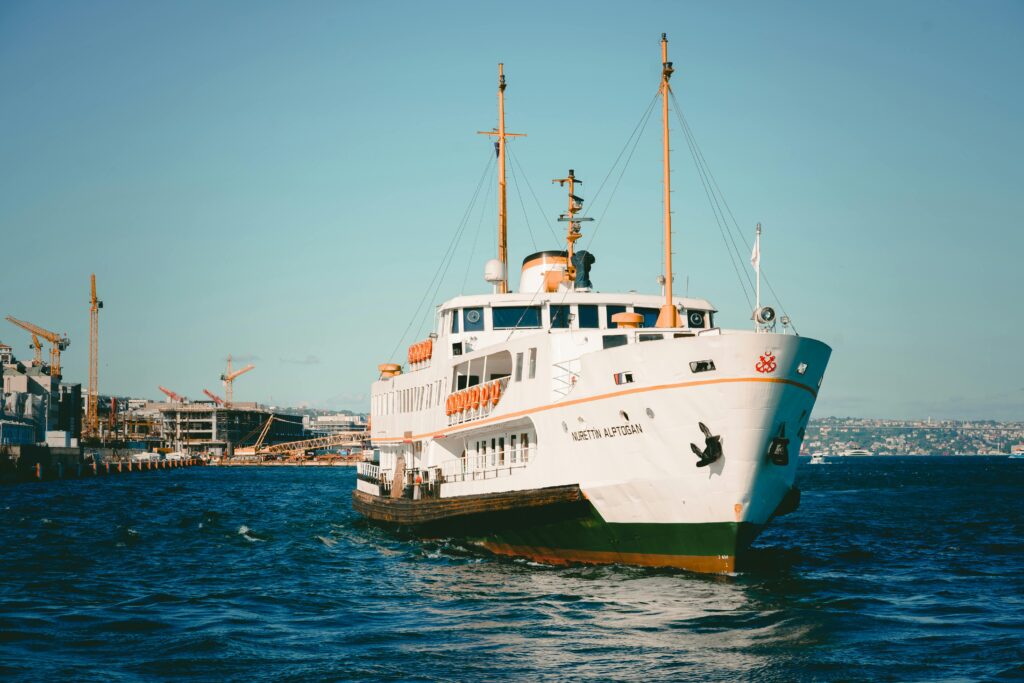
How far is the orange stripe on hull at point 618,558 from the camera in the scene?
819 inches

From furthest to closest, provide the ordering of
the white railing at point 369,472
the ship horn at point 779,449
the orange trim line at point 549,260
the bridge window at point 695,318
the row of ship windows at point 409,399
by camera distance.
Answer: the white railing at point 369,472 → the row of ship windows at point 409,399 → the orange trim line at point 549,260 → the bridge window at point 695,318 → the ship horn at point 779,449

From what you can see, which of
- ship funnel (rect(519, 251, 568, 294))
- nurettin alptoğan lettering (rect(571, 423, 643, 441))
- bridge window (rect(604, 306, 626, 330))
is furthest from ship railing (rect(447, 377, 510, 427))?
ship funnel (rect(519, 251, 568, 294))

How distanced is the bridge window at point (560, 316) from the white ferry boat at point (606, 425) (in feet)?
0.34

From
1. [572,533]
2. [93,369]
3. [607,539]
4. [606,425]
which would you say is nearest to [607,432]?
[606,425]

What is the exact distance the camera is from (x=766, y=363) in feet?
64.0

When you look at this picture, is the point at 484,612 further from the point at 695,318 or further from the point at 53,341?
the point at 53,341

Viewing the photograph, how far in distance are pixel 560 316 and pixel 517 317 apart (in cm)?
152

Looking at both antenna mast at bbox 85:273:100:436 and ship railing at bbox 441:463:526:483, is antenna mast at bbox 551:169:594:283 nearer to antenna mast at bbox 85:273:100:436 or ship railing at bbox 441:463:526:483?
ship railing at bbox 441:463:526:483

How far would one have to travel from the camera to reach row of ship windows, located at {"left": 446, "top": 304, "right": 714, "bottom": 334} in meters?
28.7

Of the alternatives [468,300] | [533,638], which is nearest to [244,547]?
[468,300]

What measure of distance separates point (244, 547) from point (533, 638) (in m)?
17.9

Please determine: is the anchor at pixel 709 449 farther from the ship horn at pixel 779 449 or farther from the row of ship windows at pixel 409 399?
the row of ship windows at pixel 409 399

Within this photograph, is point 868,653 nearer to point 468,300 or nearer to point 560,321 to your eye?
point 560,321

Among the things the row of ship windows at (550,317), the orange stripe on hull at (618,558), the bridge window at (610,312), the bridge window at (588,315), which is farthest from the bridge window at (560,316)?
the orange stripe on hull at (618,558)
